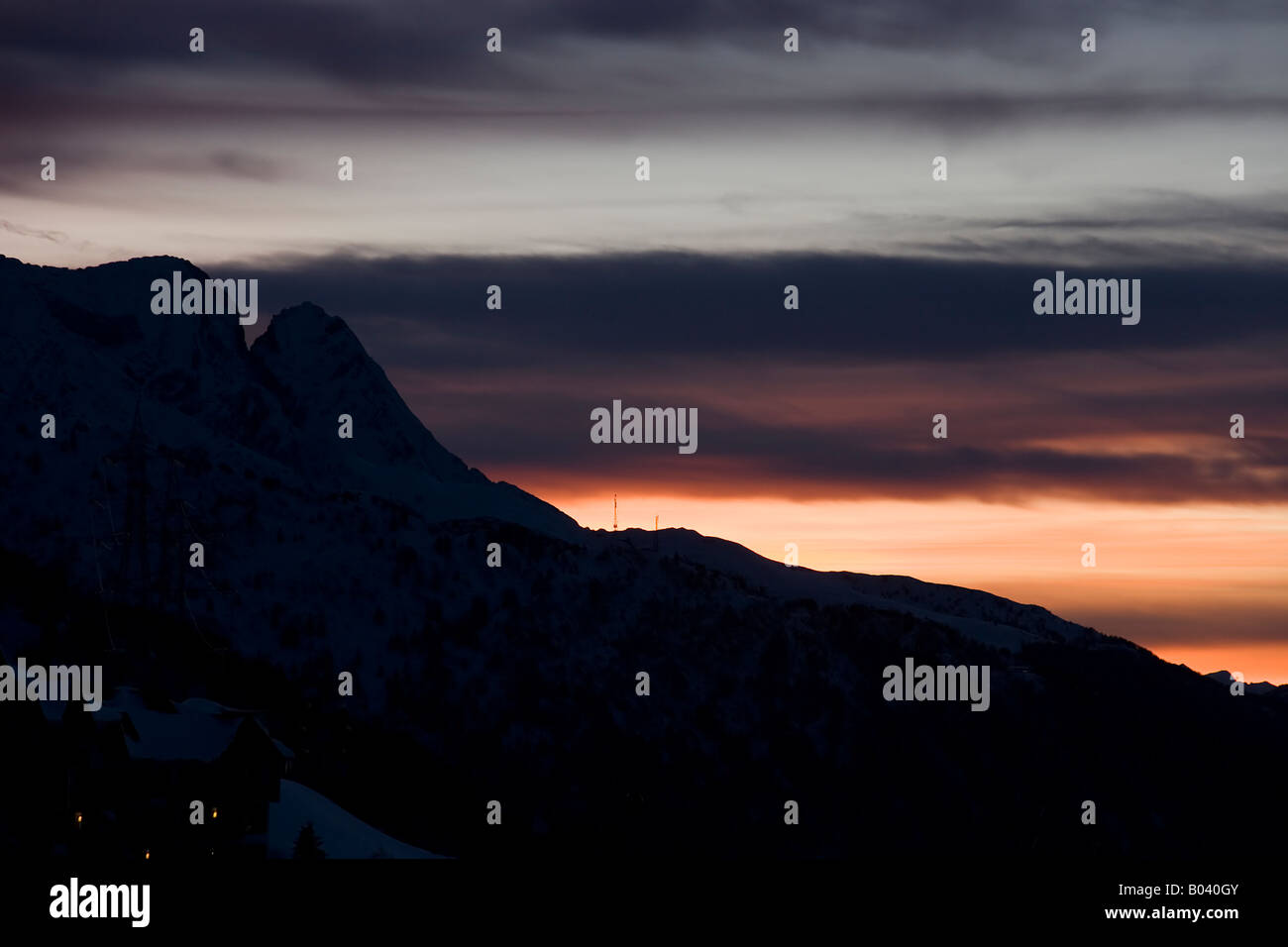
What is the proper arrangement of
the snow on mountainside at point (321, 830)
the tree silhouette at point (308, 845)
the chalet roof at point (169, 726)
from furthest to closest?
1. the snow on mountainside at point (321, 830)
2. the chalet roof at point (169, 726)
3. the tree silhouette at point (308, 845)

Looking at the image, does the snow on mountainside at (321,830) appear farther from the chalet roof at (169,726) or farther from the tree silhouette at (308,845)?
the chalet roof at (169,726)

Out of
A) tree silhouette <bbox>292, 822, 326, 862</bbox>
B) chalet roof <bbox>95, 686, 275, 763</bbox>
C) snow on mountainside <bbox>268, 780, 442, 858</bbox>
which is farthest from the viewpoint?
snow on mountainside <bbox>268, 780, 442, 858</bbox>

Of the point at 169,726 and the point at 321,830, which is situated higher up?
the point at 169,726

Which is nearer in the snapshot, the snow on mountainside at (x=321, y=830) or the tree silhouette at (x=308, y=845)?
the tree silhouette at (x=308, y=845)

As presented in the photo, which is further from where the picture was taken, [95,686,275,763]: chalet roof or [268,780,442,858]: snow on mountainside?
[268,780,442,858]: snow on mountainside

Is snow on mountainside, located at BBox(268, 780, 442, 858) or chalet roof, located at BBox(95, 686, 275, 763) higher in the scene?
chalet roof, located at BBox(95, 686, 275, 763)

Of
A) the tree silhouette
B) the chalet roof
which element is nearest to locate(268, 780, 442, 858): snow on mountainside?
the tree silhouette

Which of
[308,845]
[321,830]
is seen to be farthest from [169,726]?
[308,845]

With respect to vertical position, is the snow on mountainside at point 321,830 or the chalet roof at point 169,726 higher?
the chalet roof at point 169,726

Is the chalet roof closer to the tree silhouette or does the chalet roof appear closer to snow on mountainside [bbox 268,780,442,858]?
snow on mountainside [bbox 268,780,442,858]

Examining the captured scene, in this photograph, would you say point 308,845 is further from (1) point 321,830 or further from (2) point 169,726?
(2) point 169,726

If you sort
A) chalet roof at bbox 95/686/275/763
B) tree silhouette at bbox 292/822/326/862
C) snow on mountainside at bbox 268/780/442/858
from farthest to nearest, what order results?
1. snow on mountainside at bbox 268/780/442/858
2. chalet roof at bbox 95/686/275/763
3. tree silhouette at bbox 292/822/326/862

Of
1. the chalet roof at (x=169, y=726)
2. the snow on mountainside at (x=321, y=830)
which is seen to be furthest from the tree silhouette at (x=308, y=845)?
the chalet roof at (x=169, y=726)
